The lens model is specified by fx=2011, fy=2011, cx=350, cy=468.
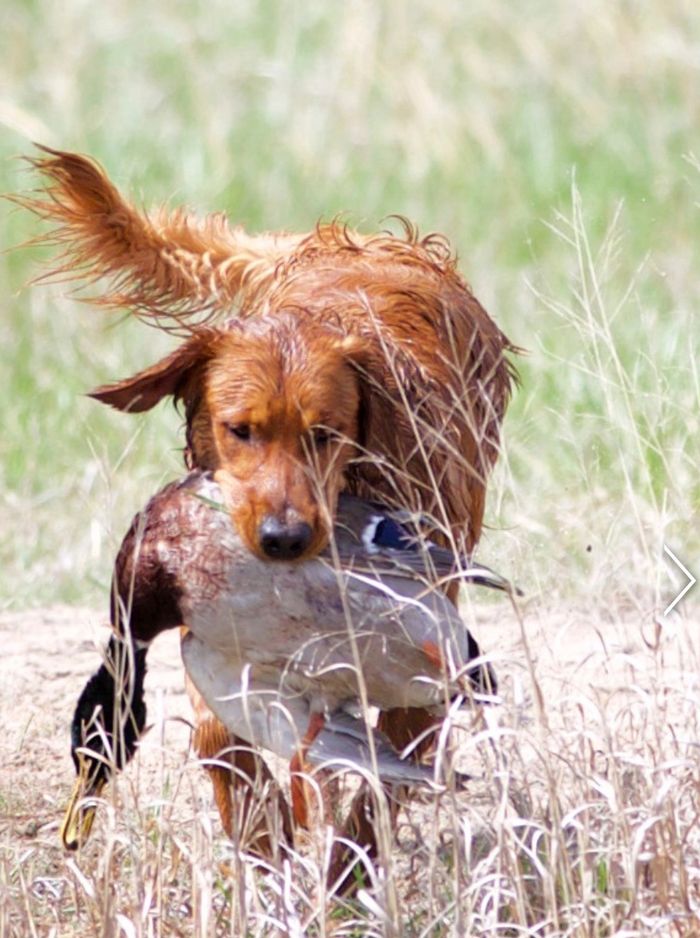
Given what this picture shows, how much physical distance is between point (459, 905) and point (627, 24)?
733 centimetres

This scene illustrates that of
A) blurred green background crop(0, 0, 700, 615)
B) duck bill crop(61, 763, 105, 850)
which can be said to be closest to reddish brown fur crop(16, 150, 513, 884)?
duck bill crop(61, 763, 105, 850)

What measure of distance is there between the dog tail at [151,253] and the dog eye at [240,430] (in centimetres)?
89

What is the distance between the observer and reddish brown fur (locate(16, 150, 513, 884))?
144 inches

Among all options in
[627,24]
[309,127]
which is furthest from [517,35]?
[309,127]

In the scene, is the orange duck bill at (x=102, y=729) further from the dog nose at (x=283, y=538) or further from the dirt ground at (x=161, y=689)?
the dog nose at (x=283, y=538)

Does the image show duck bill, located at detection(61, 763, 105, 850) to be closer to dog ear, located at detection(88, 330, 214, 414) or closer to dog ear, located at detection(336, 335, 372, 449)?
dog ear, located at detection(88, 330, 214, 414)

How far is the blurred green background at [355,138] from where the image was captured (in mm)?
7695

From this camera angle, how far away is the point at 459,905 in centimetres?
327

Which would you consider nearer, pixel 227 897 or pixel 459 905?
pixel 459 905

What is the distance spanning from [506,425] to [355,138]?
10.4 feet

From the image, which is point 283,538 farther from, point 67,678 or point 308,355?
point 67,678

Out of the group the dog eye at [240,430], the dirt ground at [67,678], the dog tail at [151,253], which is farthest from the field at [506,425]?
the dog tail at [151,253]

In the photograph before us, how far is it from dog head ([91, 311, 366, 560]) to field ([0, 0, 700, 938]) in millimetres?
240

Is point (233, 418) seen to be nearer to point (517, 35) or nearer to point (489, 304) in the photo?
point (489, 304)
